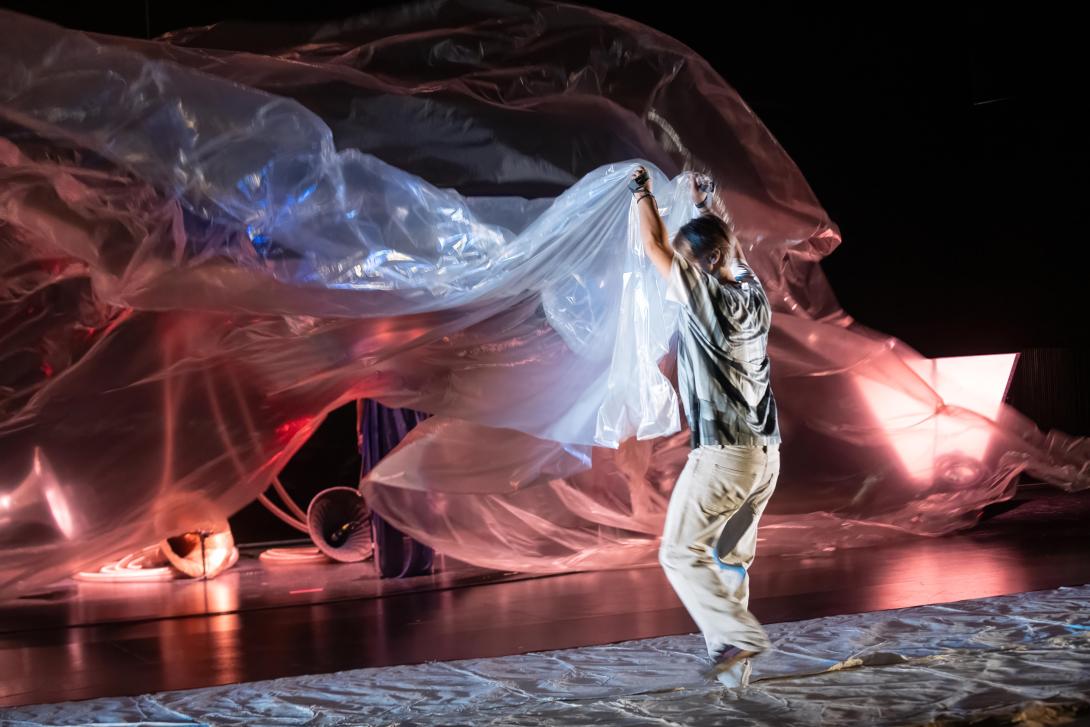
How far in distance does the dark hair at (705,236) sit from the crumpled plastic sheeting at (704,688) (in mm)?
1123

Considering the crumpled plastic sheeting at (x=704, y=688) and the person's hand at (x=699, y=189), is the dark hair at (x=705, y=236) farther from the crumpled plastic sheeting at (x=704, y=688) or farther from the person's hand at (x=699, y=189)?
the crumpled plastic sheeting at (x=704, y=688)

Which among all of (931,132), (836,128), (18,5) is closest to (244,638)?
(18,5)

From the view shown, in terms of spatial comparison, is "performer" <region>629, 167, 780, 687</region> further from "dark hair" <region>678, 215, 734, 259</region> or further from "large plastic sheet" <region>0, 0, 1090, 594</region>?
"large plastic sheet" <region>0, 0, 1090, 594</region>

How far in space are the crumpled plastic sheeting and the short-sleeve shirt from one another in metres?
0.65

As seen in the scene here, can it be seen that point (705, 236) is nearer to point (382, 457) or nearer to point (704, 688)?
point (704, 688)

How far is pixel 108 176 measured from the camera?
13.9ft

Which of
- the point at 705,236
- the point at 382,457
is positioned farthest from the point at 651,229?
the point at 382,457

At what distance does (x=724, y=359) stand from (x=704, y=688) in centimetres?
84

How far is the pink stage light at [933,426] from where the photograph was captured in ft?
19.4

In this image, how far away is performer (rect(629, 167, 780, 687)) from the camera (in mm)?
3230

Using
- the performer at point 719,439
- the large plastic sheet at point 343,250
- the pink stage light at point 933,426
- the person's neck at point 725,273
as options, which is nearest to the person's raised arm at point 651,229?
the performer at point 719,439

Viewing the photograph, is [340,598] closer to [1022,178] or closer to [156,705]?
[156,705]

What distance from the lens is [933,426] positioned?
19.7 feet

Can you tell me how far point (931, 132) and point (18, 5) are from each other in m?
5.28
